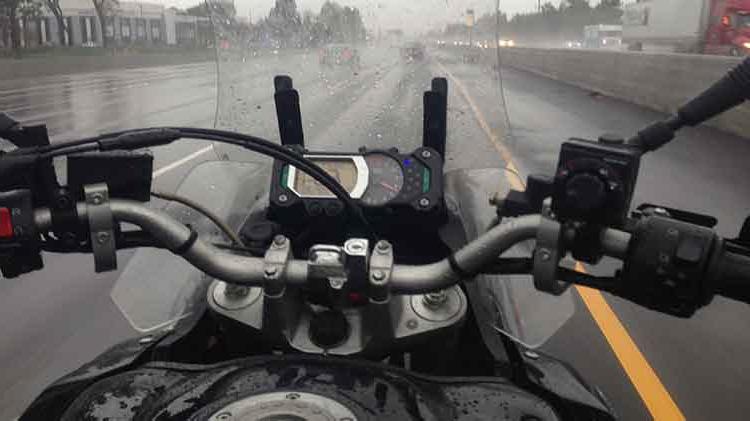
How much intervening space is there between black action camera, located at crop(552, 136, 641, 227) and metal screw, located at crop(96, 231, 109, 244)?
3.13 ft

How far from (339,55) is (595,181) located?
5.35ft

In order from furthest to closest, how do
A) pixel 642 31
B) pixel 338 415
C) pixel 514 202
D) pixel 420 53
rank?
pixel 642 31 → pixel 420 53 → pixel 514 202 → pixel 338 415

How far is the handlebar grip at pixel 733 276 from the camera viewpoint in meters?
1.40

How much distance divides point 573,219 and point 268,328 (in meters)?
0.78

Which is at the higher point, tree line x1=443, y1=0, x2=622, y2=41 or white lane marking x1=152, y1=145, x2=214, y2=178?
tree line x1=443, y1=0, x2=622, y2=41

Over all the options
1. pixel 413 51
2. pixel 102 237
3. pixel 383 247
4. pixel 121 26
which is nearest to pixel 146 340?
pixel 102 237

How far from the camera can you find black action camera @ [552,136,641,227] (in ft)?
4.66

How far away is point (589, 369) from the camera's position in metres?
4.61

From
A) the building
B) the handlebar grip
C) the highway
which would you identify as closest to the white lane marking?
the highway

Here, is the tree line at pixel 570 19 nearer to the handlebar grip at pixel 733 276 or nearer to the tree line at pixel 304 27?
the tree line at pixel 304 27

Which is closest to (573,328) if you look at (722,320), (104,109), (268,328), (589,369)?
(589,369)

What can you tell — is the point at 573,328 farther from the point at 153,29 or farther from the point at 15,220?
the point at 153,29

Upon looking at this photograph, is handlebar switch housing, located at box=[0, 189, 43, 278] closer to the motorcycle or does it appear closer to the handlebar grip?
the motorcycle

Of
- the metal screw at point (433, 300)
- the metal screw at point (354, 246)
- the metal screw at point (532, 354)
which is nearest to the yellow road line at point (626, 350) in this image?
the metal screw at point (532, 354)
